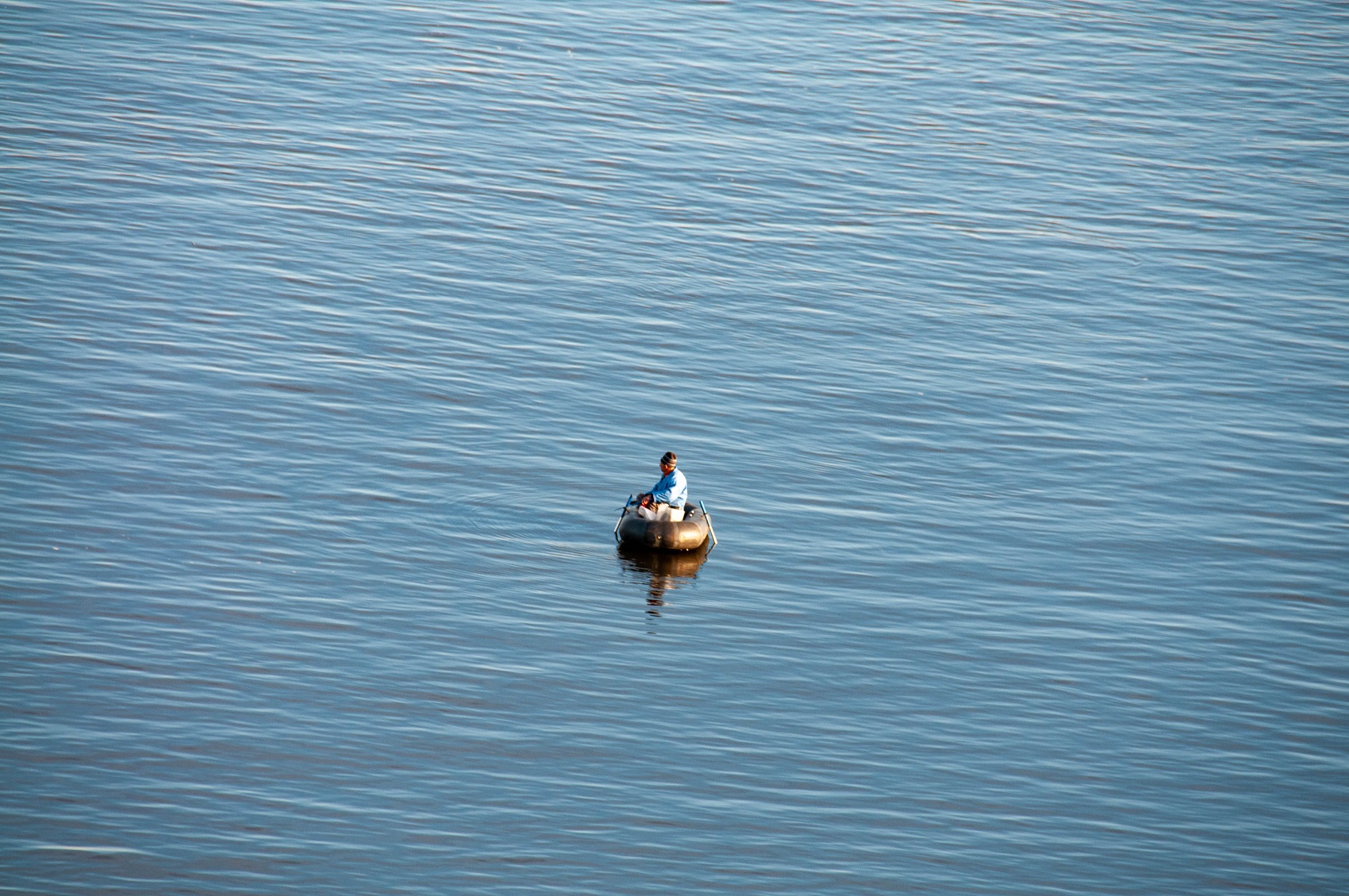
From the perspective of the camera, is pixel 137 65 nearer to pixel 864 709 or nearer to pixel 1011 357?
pixel 1011 357

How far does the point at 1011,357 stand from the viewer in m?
32.2

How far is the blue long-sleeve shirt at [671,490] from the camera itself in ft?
78.4

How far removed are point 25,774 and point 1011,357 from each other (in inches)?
802

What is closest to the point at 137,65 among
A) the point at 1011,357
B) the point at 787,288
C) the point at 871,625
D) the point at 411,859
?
the point at 787,288

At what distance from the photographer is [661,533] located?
77.2 ft

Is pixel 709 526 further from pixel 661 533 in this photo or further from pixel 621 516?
pixel 621 516

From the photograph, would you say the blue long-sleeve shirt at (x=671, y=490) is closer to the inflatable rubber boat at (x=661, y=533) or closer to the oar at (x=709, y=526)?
the inflatable rubber boat at (x=661, y=533)

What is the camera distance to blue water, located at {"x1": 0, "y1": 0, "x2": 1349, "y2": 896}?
59.0 ft

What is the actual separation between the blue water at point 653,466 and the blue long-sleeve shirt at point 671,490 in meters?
0.90

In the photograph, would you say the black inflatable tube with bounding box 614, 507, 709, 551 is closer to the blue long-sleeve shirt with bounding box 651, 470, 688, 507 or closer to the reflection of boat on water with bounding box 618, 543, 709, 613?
the reflection of boat on water with bounding box 618, 543, 709, 613

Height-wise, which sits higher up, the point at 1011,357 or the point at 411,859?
the point at 1011,357

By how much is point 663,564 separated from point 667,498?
942 mm

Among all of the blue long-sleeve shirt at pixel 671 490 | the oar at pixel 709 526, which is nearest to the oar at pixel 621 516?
the oar at pixel 709 526

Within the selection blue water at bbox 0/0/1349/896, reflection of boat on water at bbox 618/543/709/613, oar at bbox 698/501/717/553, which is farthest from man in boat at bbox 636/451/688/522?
blue water at bbox 0/0/1349/896
